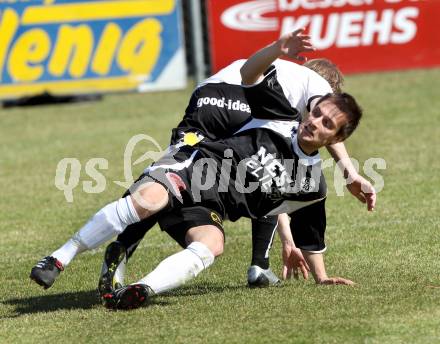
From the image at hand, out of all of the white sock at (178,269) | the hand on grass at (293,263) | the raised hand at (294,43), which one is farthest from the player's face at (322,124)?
the hand on grass at (293,263)

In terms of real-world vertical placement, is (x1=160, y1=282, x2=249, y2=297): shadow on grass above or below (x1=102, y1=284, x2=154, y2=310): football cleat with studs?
below

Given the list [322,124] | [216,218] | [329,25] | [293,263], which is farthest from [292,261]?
[329,25]

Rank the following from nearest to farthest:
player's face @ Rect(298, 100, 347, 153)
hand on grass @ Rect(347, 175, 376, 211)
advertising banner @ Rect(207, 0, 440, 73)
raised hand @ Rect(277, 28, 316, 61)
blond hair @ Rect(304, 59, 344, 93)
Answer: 1. raised hand @ Rect(277, 28, 316, 61)
2. player's face @ Rect(298, 100, 347, 153)
3. hand on grass @ Rect(347, 175, 376, 211)
4. blond hair @ Rect(304, 59, 344, 93)
5. advertising banner @ Rect(207, 0, 440, 73)

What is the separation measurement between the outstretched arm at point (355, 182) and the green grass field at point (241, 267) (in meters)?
0.50

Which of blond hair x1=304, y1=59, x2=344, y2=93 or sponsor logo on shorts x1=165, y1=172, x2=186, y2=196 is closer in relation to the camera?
sponsor logo on shorts x1=165, y1=172, x2=186, y2=196

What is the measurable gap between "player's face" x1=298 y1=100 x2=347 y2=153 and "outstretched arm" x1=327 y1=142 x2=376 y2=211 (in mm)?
251

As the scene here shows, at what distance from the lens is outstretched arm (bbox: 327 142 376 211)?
18.3 feet

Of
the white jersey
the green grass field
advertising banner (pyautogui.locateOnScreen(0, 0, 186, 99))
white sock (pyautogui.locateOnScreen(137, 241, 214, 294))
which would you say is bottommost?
advertising banner (pyautogui.locateOnScreen(0, 0, 186, 99))

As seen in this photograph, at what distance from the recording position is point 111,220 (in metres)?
5.50

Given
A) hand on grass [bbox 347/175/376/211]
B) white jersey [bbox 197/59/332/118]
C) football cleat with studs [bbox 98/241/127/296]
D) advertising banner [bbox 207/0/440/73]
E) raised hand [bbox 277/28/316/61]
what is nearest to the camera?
raised hand [bbox 277/28/316/61]

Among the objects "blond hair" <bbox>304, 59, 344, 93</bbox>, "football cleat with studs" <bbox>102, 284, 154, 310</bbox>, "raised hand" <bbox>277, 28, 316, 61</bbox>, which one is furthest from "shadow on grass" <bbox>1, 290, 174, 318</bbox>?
"blond hair" <bbox>304, 59, 344, 93</bbox>

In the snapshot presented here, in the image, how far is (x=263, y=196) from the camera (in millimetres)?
5754

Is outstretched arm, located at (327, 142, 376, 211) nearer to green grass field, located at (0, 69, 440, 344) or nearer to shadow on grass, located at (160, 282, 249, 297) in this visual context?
green grass field, located at (0, 69, 440, 344)

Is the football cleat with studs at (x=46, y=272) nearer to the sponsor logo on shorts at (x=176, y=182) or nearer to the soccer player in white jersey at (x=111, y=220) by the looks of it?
the soccer player in white jersey at (x=111, y=220)
